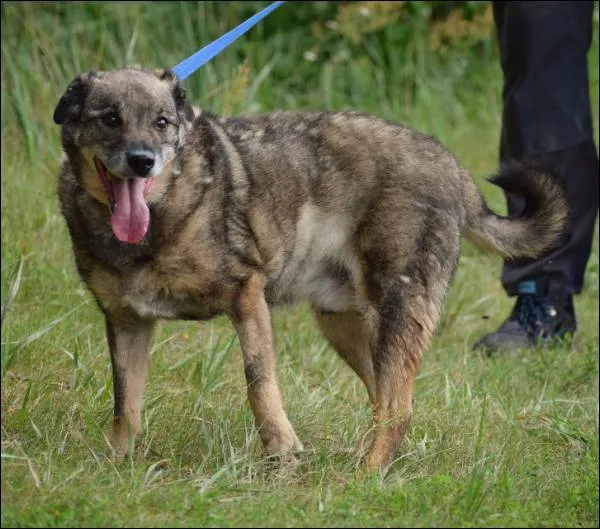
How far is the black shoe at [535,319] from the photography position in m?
6.52

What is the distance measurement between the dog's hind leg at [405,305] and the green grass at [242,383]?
0.20m

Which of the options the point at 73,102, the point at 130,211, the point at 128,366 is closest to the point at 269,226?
the point at 130,211

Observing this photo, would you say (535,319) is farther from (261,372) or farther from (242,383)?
(261,372)

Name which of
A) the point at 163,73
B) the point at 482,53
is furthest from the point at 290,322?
the point at 482,53

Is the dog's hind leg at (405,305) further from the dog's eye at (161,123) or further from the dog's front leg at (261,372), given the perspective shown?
the dog's eye at (161,123)

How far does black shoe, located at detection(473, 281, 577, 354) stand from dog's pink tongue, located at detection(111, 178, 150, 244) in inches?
107

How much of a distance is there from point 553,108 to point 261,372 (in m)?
2.80

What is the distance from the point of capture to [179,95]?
446 centimetres

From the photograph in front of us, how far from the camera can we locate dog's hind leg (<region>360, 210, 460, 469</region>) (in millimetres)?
4715

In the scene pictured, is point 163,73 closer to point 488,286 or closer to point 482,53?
point 488,286

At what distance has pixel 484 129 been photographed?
985 centimetres

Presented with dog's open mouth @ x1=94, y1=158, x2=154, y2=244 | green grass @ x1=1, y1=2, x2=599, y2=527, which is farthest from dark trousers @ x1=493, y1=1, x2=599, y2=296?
dog's open mouth @ x1=94, y1=158, x2=154, y2=244

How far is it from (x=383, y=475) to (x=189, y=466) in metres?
0.63

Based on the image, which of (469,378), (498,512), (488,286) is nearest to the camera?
(498,512)
